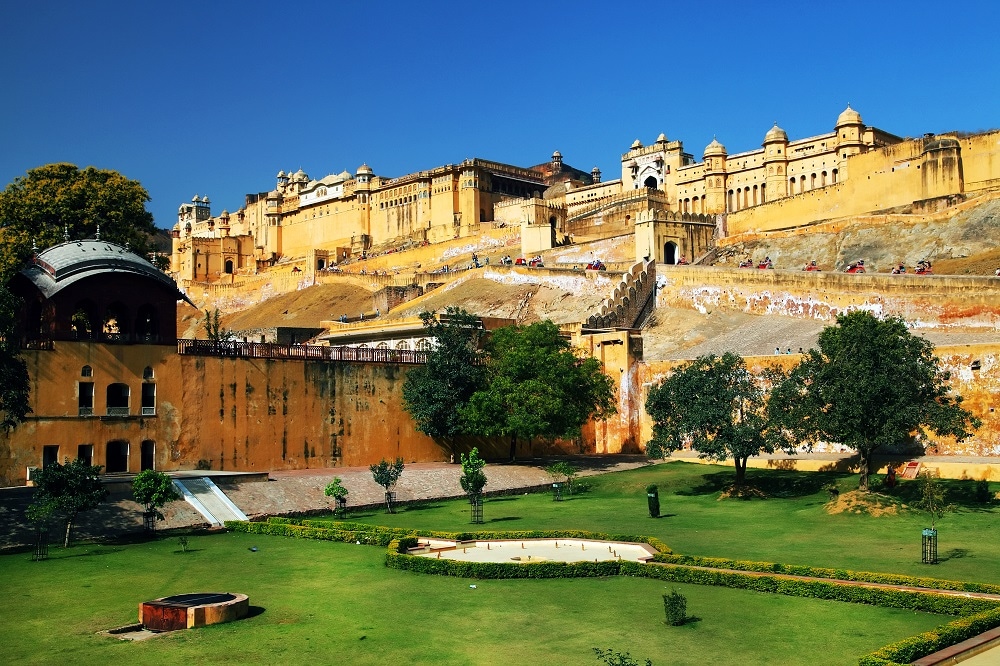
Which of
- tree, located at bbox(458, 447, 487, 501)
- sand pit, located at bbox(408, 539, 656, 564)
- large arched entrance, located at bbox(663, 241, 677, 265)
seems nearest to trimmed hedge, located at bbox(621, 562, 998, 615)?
sand pit, located at bbox(408, 539, 656, 564)

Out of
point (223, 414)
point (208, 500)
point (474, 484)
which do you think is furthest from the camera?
point (223, 414)

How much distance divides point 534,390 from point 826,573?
54.8 ft

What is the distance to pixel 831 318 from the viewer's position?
39312 mm

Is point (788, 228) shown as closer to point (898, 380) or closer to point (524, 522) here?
point (898, 380)

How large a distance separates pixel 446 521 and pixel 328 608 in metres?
9.42

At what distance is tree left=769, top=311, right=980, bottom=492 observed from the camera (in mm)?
24656

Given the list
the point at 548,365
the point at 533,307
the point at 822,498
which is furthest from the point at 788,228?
the point at 822,498

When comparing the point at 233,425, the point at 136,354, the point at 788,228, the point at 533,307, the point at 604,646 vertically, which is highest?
the point at 788,228

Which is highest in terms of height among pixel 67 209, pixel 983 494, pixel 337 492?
pixel 67 209

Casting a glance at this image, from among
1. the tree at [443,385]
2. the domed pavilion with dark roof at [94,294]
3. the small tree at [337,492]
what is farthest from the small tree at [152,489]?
the tree at [443,385]

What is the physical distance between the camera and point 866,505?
2336 centimetres

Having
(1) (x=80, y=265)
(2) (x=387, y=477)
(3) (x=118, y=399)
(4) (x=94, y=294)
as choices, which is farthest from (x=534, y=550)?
(1) (x=80, y=265)

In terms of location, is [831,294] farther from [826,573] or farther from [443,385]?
[826,573]

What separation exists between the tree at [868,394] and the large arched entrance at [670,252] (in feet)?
85.5
